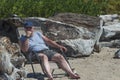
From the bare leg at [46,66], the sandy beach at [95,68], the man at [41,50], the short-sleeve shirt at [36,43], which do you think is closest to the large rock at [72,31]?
the sandy beach at [95,68]

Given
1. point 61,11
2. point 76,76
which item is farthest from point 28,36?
point 61,11

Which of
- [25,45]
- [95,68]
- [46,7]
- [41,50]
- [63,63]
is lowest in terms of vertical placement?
[95,68]

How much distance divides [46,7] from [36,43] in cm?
457

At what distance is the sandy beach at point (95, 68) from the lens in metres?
9.34

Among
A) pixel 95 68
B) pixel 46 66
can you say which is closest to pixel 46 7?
pixel 95 68

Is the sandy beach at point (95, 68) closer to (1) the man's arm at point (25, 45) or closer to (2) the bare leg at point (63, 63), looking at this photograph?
(2) the bare leg at point (63, 63)

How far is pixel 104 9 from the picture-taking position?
15.7 metres

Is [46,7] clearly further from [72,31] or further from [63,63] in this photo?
[63,63]

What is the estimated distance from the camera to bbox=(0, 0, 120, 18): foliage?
1312 cm

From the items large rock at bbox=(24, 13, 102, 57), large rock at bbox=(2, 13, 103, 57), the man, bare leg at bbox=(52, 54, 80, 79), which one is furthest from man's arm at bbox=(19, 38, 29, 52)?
large rock at bbox=(24, 13, 102, 57)

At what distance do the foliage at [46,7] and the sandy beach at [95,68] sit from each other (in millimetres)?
2406

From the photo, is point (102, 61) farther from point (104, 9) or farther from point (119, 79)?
point (104, 9)

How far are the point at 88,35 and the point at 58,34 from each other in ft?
2.56

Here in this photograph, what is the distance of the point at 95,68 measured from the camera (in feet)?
33.6
